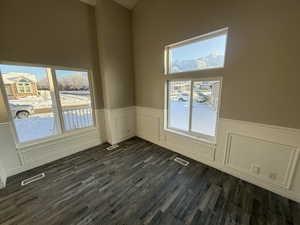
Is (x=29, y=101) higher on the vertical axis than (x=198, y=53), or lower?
lower

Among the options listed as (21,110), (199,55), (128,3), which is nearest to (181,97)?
(199,55)

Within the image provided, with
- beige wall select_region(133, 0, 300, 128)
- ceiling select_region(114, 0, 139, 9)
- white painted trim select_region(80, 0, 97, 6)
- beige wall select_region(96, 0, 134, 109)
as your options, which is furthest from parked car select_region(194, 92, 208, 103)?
white painted trim select_region(80, 0, 97, 6)

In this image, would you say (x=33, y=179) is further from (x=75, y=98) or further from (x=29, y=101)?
(x=75, y=98)

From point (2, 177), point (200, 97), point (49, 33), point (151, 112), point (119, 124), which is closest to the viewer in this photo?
point (2, 177)

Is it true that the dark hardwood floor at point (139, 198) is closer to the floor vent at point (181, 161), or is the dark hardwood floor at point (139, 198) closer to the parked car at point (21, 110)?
the floor vent at point (181, 161)

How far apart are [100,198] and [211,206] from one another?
154 cm

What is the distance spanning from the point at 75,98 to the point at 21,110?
0.95 m

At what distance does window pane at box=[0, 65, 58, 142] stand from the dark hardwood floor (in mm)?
799

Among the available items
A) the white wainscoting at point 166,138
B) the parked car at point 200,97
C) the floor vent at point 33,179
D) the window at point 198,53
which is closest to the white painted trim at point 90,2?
the window at point 198,53

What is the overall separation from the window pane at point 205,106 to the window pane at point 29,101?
3103 millimetres

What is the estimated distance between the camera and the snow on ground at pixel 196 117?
8.03 feet

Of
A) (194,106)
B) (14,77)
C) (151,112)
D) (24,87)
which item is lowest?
(151,112)

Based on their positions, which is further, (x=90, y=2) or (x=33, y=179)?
(x=90, y=2)

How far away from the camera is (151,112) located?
11.1ft
